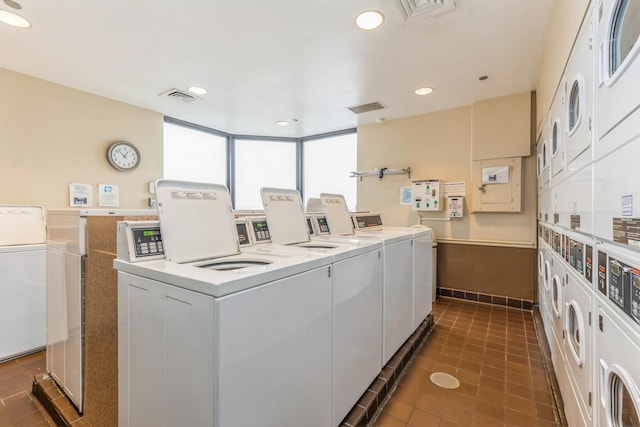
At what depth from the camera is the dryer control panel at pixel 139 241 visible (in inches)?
47.8

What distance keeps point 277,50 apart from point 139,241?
7.13ft

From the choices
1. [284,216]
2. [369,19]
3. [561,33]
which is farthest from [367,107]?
[284,216]

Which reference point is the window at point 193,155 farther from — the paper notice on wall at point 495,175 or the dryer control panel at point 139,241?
the paper notice on wall at point 495,175

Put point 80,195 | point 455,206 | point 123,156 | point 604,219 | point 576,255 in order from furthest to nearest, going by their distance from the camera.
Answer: point 455,206, point 123,156, point 80,195, point 576,255, point 604,219

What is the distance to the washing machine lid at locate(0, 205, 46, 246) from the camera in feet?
8.28

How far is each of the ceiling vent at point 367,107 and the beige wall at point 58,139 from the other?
2994 mm

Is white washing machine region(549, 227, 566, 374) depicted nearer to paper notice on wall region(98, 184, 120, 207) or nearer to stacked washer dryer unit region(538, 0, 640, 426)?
stacked washer dryer unit region(538, 0, 640, 426)

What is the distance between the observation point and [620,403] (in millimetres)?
870

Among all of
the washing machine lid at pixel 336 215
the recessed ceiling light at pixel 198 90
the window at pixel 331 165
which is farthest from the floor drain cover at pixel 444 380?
the recessed ceiling light at pixel 198 90

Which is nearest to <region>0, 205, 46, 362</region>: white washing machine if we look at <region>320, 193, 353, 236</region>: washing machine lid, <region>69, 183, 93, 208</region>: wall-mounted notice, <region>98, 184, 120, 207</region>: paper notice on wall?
<region>69, 183, 93, 208</region>: wall-mounted notice

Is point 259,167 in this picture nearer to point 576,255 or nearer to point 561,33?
point 561,33

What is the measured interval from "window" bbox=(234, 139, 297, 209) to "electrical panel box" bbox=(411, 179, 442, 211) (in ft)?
8.47

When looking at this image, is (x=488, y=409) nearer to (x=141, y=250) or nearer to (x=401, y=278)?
(x=401, y=278)

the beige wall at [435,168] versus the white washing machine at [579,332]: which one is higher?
the beige wall at [435,168]
